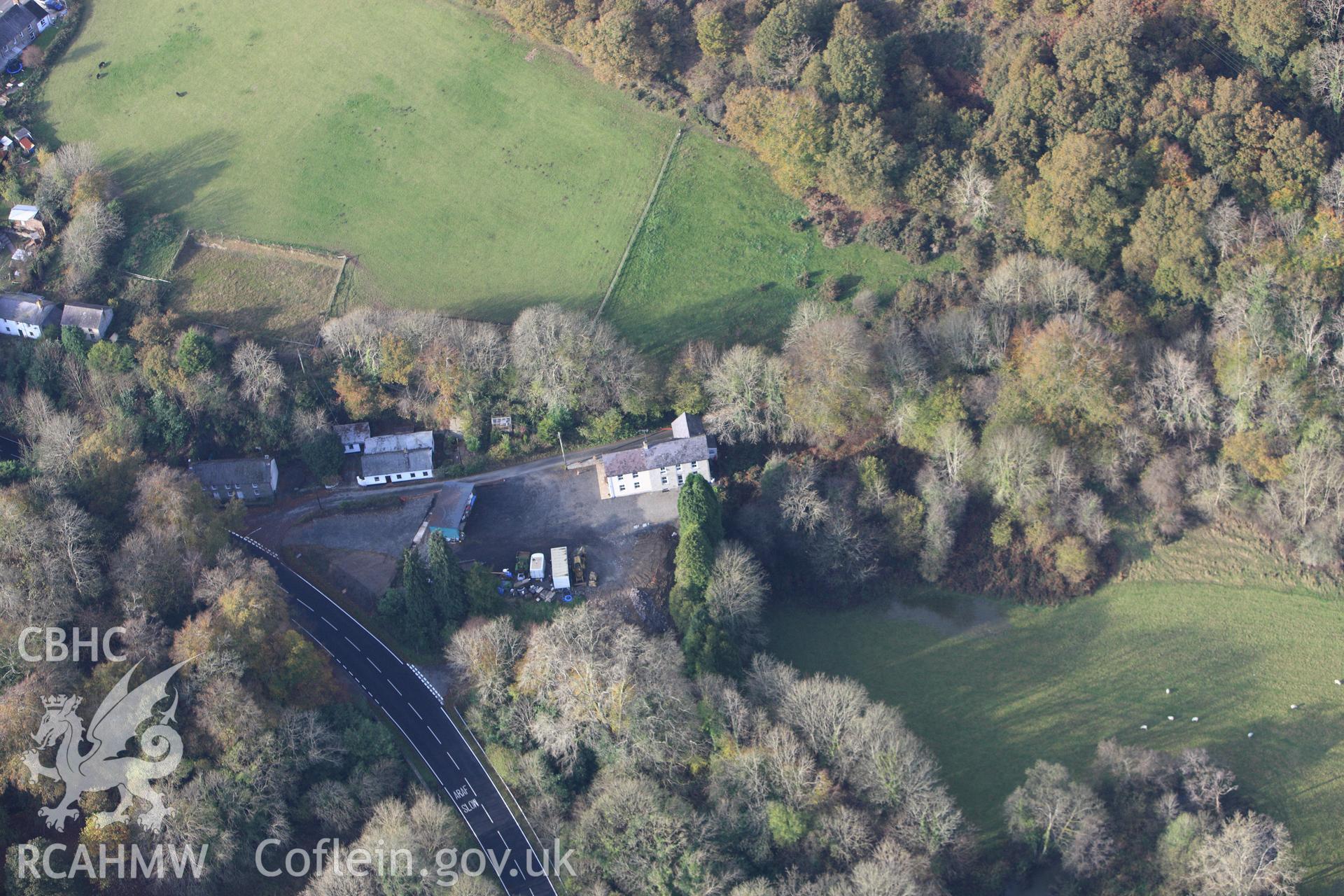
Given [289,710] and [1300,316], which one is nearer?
[289,710]

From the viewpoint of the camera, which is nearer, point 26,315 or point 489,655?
point 489,655

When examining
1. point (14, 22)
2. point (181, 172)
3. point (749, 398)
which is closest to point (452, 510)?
point (749, 398)

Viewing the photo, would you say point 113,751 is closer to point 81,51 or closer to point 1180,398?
point 81,51

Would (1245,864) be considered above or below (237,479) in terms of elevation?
below

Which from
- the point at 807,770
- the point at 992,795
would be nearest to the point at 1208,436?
the point at 992,795

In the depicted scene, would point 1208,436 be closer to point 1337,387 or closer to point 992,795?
point 1337,387

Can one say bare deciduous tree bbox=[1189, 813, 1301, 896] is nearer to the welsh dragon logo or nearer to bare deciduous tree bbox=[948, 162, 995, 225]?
bare deciduous tree bbox=[948, 162, 995, 225]
